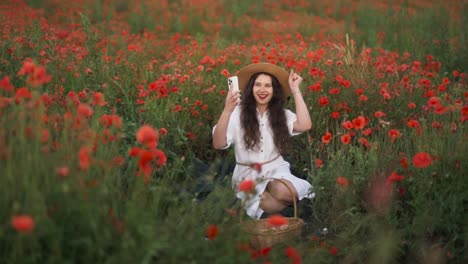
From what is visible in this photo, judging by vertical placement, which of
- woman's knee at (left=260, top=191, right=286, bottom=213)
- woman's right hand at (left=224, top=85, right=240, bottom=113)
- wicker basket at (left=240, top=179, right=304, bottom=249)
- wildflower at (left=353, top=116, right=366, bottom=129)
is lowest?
woman's knee at (left=260, top=191, right=286, bottom=213)

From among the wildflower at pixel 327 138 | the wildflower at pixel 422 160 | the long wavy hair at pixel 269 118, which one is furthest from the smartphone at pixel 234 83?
the wildflower at pixel 422 160

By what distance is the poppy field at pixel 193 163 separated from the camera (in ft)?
6.06

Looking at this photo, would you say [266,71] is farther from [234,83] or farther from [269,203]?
[269,203]

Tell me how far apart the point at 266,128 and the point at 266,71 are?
0.43 metres

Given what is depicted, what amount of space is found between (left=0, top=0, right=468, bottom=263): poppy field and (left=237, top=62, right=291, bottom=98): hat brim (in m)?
0.30

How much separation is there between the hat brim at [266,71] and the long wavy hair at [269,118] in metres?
0.04

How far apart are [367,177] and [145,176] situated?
1.71 metres

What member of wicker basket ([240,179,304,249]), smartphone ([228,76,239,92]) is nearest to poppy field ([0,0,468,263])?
wicker basket ([240,179,304,249])

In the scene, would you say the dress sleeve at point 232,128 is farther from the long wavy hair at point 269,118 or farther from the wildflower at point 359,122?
the wildflower at point 359,122

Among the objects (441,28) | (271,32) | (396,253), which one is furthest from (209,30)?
(396,253)

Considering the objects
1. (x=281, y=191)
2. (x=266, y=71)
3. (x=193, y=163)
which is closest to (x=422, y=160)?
(x=281, y=191)

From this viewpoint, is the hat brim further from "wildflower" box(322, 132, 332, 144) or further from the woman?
"wildflower" box(322, 132, 332, 144)

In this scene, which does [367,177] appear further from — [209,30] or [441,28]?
[209,30]

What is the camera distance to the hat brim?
3.76 m
